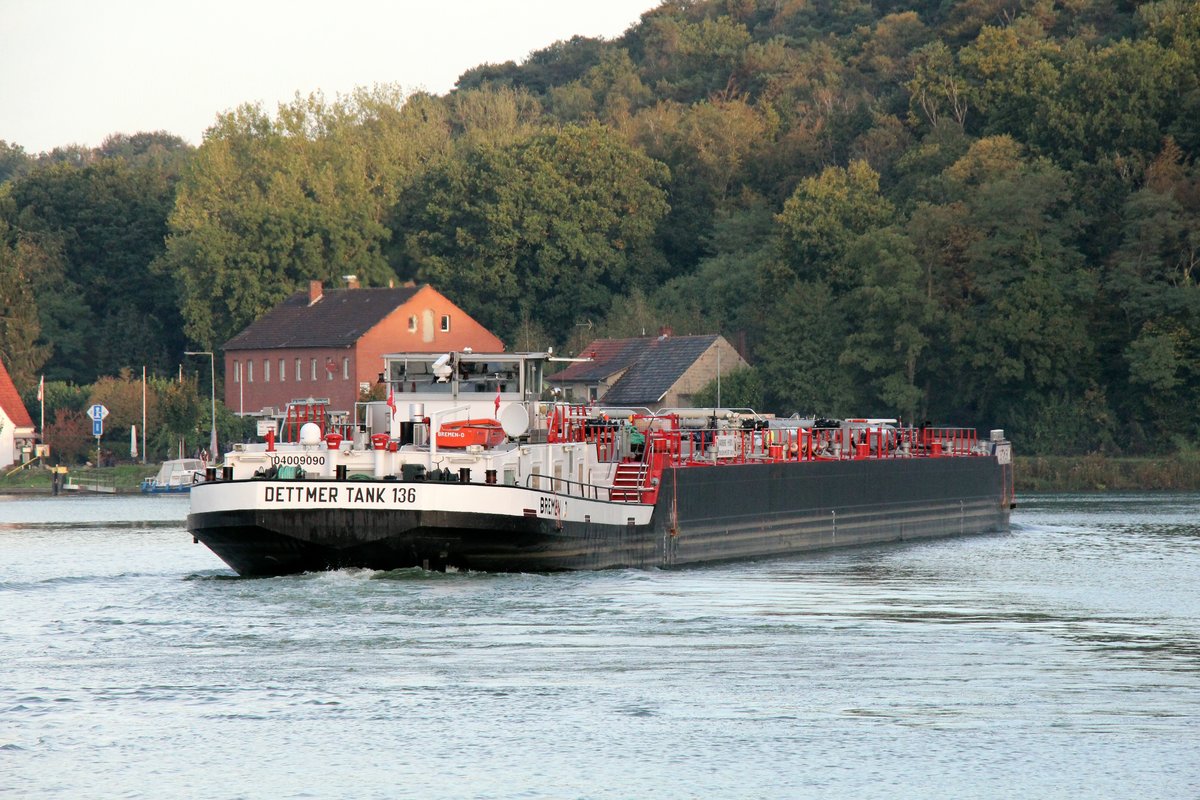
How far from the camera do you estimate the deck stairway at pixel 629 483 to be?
3816cm

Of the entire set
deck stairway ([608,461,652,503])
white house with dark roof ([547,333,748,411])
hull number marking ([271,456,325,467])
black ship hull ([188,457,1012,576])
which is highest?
white house with dark roof ([547,333,748,411])

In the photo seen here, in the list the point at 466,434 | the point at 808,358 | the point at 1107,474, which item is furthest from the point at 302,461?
the point at 808,358

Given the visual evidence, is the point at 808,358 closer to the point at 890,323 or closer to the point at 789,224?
the point at 890,323

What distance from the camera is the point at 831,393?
3580 inches

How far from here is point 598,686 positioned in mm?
23891

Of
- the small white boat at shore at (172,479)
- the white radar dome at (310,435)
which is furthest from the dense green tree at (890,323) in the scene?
the white radar dome at (310,435)

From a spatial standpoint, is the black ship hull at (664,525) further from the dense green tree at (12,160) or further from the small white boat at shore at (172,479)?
the dense green tree at (12,160)

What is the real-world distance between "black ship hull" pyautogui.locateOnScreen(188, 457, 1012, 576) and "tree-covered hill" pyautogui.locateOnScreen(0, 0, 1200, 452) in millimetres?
33781

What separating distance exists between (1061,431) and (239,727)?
69.7 meters

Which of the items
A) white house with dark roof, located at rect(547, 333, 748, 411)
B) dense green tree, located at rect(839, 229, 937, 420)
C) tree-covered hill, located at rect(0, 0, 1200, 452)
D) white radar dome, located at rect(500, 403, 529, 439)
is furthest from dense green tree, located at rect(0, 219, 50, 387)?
white radar dome, located at rect(500, 403, 529, 439)

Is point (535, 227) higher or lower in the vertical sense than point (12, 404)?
higher

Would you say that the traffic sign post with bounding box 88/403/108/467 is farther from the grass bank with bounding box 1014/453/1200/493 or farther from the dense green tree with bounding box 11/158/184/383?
the grass bank with bounding box 1014/453/1200/493

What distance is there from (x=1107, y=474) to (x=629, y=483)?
47.1 meters

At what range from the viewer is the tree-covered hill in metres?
87.8
